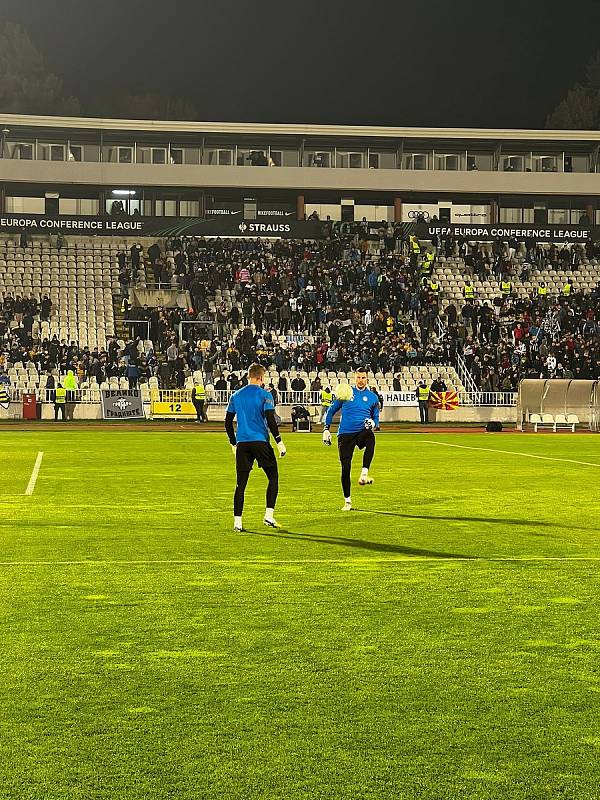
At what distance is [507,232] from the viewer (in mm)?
71812

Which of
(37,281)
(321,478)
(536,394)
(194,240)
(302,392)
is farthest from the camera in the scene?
(194,240)

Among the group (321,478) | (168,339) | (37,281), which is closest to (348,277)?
(168,339)

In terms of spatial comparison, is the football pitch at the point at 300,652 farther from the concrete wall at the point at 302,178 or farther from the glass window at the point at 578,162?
the glass window at the point at 578,162

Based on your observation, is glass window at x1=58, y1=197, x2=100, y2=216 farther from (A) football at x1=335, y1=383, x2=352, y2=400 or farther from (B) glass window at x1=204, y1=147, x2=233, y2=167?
(A) football at x1=335, y1=383, x2=352, y2=400

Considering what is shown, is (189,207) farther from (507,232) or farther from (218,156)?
(507,232)

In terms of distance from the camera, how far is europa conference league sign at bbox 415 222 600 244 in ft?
234

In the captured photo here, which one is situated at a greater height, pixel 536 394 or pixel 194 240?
pixel 194 240

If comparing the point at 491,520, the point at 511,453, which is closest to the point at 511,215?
the point at 511,453

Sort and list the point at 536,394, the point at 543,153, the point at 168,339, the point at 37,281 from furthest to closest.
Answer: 1. the point at 543,153
2. the point at 37,281
3. the point at 168,339
4. the point at 536,394

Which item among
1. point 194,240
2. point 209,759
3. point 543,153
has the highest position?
point 543,153

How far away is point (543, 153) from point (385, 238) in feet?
50.2

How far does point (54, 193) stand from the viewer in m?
73.7

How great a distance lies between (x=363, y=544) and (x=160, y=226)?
182 ft

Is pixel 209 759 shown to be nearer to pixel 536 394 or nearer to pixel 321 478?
pixel 321 478
